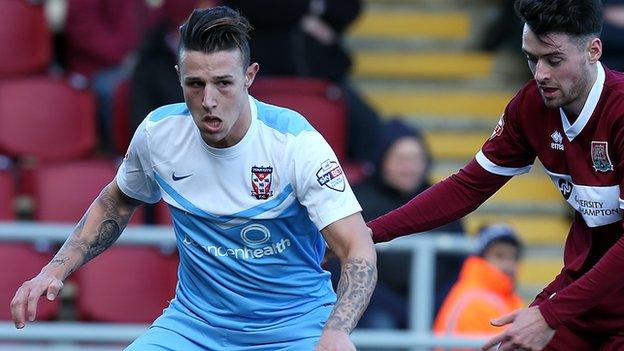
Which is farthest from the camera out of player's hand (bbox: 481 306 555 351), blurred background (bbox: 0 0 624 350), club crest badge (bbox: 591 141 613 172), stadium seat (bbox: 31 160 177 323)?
stadium seat (bbox: 31 160 177 323)

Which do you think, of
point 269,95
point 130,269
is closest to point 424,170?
point 269,95

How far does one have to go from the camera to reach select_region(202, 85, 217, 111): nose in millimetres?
5691

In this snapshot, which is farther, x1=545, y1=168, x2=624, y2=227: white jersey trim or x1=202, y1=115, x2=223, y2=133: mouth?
x1=202, y1=115, x2=223, y2=133: mouth

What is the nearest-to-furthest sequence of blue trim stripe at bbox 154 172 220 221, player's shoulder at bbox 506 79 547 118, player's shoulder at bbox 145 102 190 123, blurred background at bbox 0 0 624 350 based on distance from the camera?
player's shoulder at bbox 506 79 547 118
blue trim stripe at bbox 154 172 220 221
player's shoulder at bbox 145 102 190 123
blurred background at bbox 0 0 624 350

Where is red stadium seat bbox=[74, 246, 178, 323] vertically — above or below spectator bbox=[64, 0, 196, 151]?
below

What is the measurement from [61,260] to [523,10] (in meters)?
2.01

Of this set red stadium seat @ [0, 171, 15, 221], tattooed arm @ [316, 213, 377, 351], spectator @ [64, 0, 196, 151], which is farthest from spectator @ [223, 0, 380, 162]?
tattooed arm @ [316, 213, 377, 351]

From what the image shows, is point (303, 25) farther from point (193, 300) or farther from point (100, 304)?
point (193, 300)

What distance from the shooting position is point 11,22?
10.1m

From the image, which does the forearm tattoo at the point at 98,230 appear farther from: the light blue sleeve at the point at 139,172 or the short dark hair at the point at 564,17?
the short dark hair at the point at 564,17

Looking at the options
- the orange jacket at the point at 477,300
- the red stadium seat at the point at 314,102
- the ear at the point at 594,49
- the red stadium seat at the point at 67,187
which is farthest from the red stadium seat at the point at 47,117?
the ear at the point at 594,49

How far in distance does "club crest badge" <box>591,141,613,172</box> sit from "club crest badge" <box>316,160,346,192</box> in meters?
0.92

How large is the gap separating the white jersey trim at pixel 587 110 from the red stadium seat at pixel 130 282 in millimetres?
4075

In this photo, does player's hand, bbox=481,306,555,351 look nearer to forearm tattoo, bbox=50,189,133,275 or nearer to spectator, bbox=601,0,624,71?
forearm tattoo, bbox=50,189,133,275
